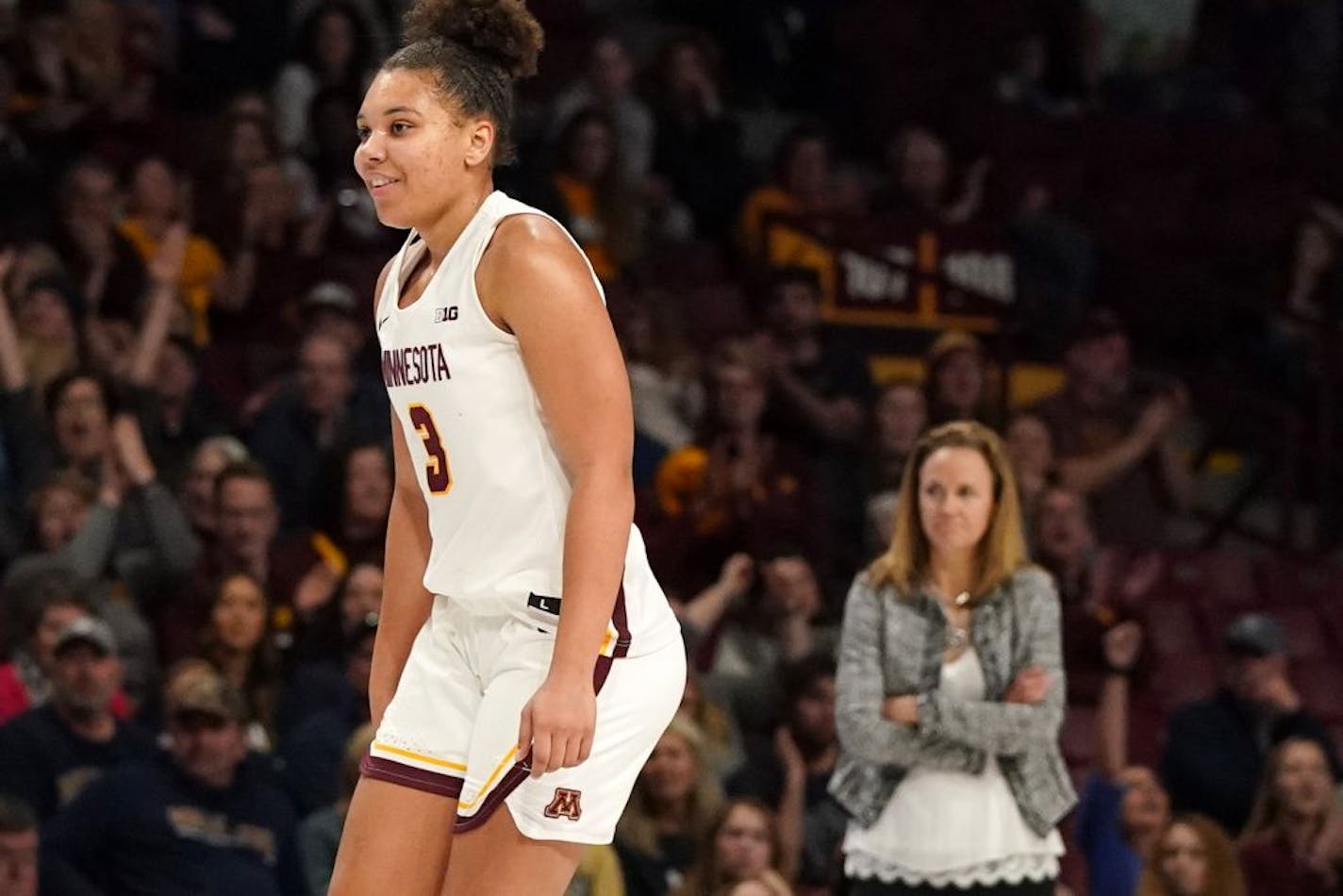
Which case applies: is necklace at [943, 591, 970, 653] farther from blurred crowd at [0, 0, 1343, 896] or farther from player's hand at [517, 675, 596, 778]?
player's hand at [517, 675, 596, 778]

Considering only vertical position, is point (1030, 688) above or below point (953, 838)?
above

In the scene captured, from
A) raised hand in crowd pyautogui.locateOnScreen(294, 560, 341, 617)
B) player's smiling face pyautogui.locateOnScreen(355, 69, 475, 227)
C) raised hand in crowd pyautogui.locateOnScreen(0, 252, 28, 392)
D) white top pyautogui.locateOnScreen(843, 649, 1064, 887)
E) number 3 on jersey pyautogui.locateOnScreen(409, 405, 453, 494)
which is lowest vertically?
white top pyautogui.locateOnScreen(843, 649, 1064, 887)

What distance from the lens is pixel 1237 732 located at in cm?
789

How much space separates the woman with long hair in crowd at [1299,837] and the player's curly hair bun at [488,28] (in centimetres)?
439

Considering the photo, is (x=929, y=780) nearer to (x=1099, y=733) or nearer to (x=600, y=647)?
(x=600, y=647)

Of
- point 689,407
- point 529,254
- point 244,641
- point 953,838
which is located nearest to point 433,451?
point 529,254

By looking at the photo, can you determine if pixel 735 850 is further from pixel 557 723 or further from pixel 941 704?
pixel 557 723

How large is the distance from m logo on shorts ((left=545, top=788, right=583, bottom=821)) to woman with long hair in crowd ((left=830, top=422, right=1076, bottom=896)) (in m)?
1.81

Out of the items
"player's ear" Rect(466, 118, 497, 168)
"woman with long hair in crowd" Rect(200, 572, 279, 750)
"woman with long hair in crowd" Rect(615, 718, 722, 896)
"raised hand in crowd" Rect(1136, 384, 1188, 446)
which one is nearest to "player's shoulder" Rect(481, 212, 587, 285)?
"player's ear" Rect(466, 118, 497, 168)

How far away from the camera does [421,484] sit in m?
3.79

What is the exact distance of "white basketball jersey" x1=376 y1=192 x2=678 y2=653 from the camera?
3.63m

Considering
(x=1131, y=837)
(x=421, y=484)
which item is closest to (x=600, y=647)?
(x=421, y=484)

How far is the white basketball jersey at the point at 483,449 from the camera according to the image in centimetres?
363

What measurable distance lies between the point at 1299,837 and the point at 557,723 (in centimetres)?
446
